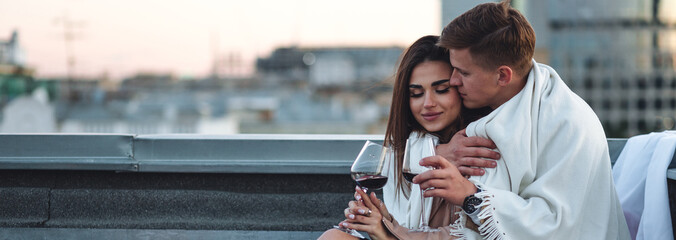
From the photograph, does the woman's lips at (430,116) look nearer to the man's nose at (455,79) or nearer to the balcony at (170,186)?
the man's nose at (455,79)

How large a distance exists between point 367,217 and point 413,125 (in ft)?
1.48

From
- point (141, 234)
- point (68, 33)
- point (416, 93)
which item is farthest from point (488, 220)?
point (68, 33)

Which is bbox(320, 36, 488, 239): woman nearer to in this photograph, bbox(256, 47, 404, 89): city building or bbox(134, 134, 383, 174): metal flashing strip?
bbox(134, 134, 383, 174): metal flashing strip

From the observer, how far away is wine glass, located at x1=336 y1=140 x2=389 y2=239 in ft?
6.59

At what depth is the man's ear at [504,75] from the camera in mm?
1935

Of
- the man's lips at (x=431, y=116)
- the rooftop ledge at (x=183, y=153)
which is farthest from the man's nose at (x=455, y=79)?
the rooftop ledge at (x=183, y=153)

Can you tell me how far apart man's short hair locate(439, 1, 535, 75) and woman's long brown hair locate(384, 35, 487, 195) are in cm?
34

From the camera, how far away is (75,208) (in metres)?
2.92

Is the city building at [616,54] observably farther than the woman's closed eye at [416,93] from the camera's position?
Yes

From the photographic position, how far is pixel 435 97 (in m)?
2.27

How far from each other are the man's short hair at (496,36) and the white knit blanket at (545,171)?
7 cm

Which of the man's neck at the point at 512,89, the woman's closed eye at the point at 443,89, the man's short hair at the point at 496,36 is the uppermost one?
the man's short hair at the point at 496,36

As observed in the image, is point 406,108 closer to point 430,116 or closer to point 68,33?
point 430,116

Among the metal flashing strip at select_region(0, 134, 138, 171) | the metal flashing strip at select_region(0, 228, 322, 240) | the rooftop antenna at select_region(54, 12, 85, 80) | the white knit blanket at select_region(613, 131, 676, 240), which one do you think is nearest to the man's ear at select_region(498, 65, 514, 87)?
the white knit blanket at select_region(613, 131, 676, 240)
